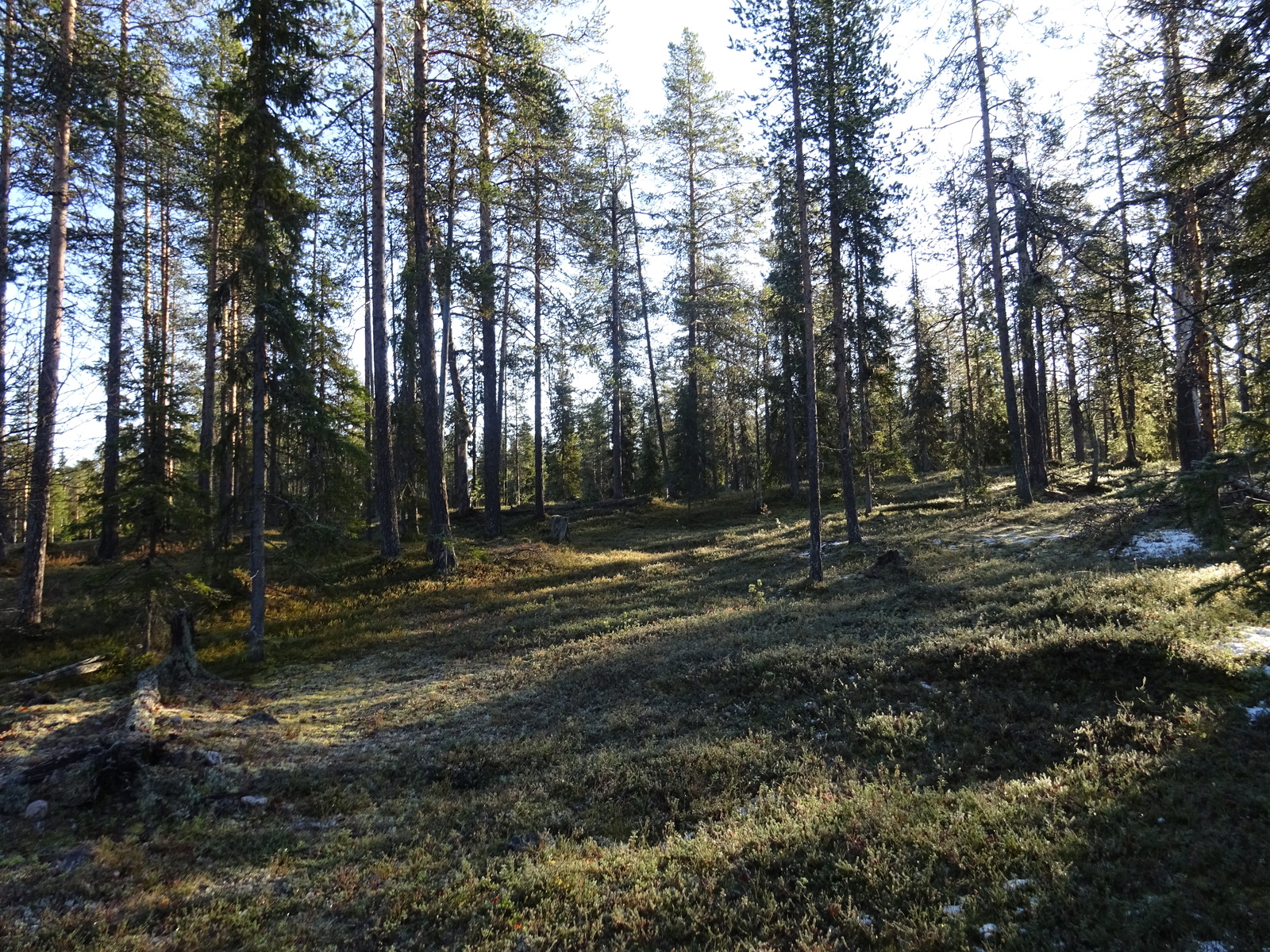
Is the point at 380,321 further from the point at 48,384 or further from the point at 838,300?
the point at 838,300

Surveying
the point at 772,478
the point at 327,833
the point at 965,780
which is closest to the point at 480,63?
the point at 327,833

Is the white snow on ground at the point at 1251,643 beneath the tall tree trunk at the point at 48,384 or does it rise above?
beneath

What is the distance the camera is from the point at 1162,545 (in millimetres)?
12586

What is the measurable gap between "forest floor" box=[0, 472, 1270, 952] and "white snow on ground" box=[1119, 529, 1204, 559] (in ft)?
1.59

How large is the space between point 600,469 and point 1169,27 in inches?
2215

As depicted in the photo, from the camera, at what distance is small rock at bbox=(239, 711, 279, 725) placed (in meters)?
8.91

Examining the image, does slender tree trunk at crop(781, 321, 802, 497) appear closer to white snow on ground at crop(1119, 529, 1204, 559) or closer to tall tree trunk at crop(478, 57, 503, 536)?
tall tree trunk at crop(478, 57, 503, 536)

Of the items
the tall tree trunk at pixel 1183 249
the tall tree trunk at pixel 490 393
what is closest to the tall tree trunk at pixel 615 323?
the tall tree trunk at pixel 490 393

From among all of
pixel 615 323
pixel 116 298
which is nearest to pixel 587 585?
pixel 116 298

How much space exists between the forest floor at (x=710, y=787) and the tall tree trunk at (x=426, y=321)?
16.9ft

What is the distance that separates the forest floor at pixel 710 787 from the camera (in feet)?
13.5

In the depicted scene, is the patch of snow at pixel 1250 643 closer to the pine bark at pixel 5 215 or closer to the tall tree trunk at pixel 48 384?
the pine bark at pixel 5 215

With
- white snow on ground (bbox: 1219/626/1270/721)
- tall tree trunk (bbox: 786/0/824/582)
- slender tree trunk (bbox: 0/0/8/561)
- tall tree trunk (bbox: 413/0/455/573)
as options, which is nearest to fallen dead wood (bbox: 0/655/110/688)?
slender tree trunk (bbox: 0/0/8/561)

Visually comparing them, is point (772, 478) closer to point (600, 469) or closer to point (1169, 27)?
point (600, 469)
